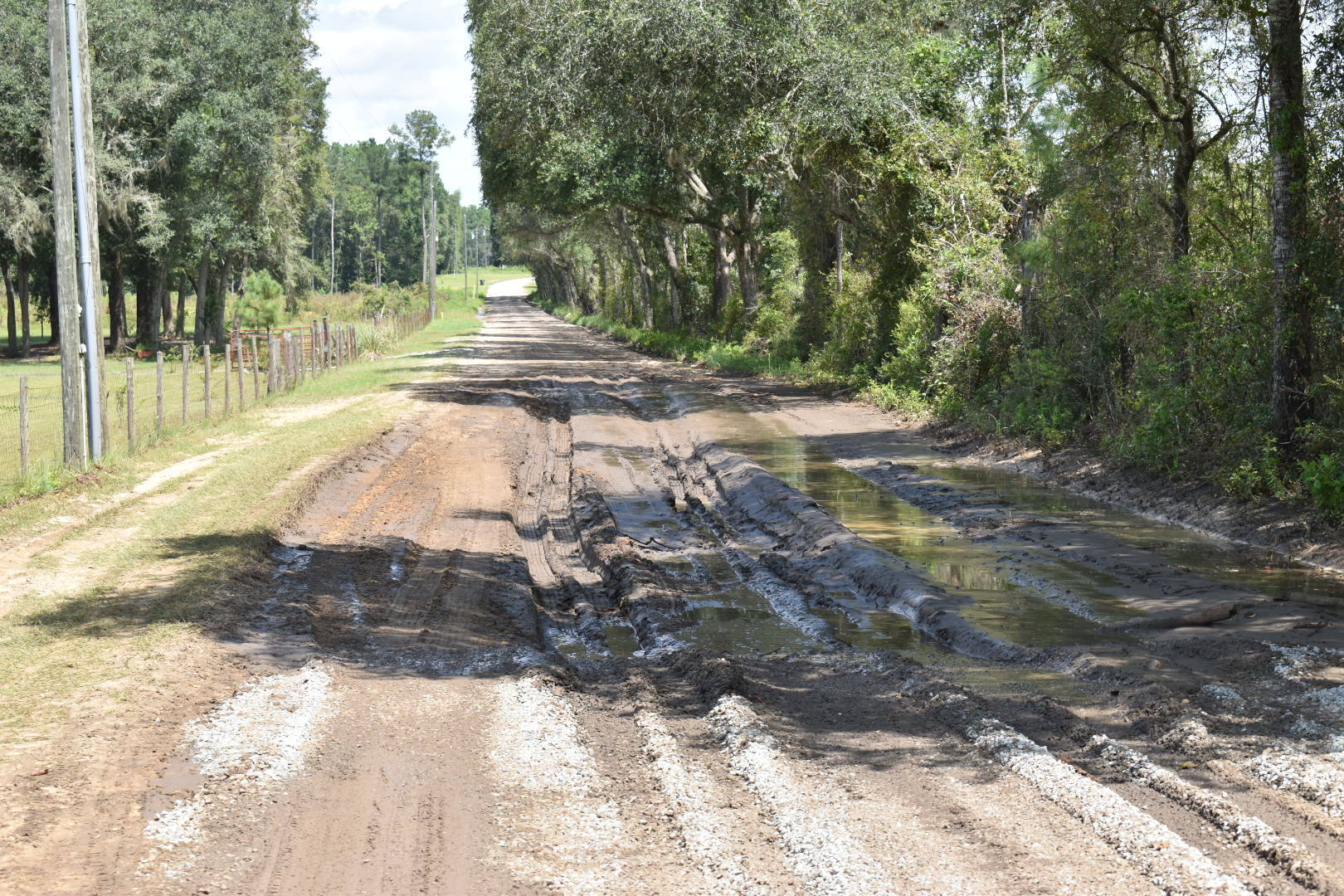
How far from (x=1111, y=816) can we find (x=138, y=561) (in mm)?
8509

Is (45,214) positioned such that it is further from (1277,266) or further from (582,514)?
(1277,266)

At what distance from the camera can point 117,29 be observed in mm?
37906

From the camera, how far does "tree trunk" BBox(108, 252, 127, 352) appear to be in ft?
150

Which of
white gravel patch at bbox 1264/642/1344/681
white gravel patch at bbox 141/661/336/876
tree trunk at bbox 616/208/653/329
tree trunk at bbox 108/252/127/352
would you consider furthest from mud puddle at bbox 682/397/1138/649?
tree trunk at bbox 616/208/653/329

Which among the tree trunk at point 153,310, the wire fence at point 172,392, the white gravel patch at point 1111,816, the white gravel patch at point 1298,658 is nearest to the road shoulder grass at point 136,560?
the wire fence at point 172,392

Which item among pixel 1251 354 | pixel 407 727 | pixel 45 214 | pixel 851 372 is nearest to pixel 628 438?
pixel 851 372

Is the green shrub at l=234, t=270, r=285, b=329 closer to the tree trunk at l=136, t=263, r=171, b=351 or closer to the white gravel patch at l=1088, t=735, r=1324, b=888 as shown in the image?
the tree trunk at l=136, t=263, r=171, b=351

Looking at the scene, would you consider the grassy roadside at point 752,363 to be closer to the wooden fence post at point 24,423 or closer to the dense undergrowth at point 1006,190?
the dense undergrowth at point 1006,190

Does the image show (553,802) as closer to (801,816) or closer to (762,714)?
(801,816)

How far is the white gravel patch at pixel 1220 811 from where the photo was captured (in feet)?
14.5

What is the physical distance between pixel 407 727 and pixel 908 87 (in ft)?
65.9

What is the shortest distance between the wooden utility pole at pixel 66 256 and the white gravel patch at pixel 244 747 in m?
9.31

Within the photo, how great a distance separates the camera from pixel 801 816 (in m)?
5.04

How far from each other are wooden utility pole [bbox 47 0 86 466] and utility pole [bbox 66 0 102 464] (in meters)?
0.12
